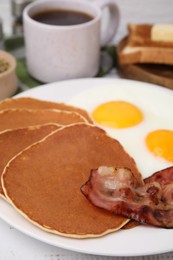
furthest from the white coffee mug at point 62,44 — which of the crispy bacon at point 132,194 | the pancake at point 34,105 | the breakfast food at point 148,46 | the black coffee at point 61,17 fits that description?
the crispy bacon at point 132,194

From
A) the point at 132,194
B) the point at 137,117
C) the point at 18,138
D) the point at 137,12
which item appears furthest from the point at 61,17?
the point at 132,194

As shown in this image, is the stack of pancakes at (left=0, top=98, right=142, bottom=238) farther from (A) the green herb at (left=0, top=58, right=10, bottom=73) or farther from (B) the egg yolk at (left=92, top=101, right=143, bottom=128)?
(A) the green herb at (left=0, top=58, right=10, bottom=73)

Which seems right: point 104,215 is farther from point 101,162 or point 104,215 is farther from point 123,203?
point 101,162

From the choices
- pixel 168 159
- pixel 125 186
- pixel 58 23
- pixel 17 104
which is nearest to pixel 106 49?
pixel 58 23

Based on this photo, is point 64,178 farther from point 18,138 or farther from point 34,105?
point 34,105

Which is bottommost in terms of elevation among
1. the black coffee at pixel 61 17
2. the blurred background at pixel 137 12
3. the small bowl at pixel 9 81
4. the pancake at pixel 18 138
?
the blurred background at pixel 137 12

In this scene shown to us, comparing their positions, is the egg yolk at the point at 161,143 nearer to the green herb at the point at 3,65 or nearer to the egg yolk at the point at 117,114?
the egg yolk at the point at 117,114
